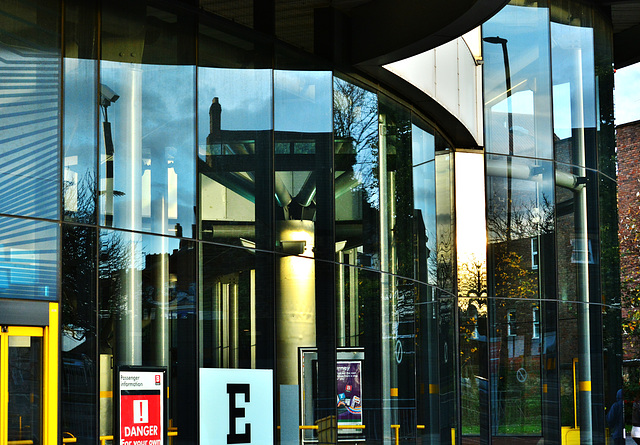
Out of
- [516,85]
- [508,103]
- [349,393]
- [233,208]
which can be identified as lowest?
[349,393]

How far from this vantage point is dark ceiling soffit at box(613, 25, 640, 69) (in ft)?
68.8

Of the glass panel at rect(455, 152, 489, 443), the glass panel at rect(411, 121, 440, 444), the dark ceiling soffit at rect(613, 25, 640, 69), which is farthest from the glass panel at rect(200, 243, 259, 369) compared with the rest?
Result: the dark ceiling soffit at rect(613, 25, 640, 69)

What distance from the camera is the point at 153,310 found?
34.5ft

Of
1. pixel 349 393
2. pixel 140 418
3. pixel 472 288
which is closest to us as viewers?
pixel 140 418

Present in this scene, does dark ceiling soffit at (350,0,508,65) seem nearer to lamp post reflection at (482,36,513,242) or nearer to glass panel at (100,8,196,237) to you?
glass panel at (100,8,196,237)

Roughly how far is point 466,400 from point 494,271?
106 inches

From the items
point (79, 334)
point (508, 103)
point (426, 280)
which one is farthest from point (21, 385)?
point (508, 103)

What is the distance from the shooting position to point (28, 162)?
31.1 ft

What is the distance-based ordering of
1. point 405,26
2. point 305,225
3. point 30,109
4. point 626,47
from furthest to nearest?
1. point 626,47
2. point 405,26
3. point 305,225
4. point 30,109

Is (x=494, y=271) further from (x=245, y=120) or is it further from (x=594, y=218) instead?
(x=245, y=120)

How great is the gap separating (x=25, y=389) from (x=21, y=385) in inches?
2.4

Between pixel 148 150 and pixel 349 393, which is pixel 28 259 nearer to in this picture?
pixel 148 150

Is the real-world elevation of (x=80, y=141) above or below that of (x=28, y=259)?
above

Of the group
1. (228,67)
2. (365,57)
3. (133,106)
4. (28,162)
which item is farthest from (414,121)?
(28,162)
